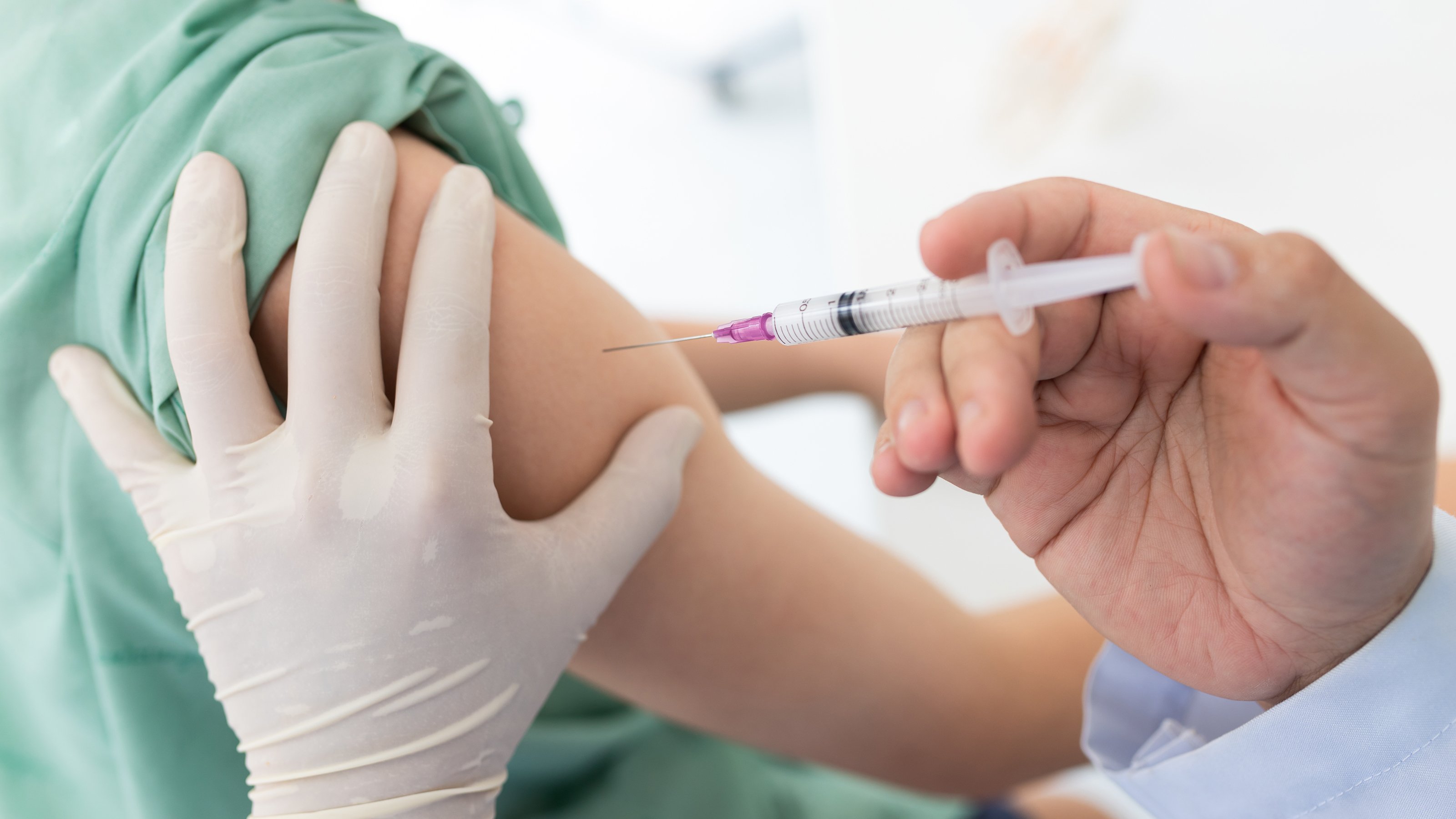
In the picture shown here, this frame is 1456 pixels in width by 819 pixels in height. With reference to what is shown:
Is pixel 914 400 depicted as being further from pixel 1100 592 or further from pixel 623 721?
Answer: pixel 623 721

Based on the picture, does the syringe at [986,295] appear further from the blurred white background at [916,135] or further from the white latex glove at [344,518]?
the blurred white background at [916,135]

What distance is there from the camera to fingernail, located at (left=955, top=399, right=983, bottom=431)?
1.39 feet

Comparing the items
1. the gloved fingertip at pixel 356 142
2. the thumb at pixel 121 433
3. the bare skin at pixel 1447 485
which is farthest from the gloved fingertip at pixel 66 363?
the bare skin at pixel 1447 485

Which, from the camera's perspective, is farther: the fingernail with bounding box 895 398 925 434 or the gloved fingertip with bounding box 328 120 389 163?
the gloved fingertip with bounding box 328 120 389 163

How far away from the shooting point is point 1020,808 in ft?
4.03

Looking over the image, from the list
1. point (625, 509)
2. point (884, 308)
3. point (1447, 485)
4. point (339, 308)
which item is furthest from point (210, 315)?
point (1447, 485)

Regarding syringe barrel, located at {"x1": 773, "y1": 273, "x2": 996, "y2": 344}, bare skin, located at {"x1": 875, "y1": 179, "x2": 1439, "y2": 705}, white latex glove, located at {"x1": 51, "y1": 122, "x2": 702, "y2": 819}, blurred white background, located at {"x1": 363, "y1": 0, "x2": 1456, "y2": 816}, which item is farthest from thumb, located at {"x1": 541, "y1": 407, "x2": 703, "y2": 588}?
blurred white background, located at {"x1": 363, "y1": 0, "x2": 1456, "y2": 816}

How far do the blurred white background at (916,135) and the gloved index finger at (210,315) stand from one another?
0.58 metres

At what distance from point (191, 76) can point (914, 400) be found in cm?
65

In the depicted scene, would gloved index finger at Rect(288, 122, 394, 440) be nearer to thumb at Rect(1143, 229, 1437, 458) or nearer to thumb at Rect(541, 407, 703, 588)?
thumb at Rect(541, 407, 703, 588)

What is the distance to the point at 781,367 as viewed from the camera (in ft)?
4.37

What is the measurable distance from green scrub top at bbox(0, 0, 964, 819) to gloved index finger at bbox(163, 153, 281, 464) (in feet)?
0.09

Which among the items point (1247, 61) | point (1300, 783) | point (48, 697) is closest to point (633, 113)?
point (1247, 61)

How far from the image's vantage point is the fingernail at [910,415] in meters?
0.45
